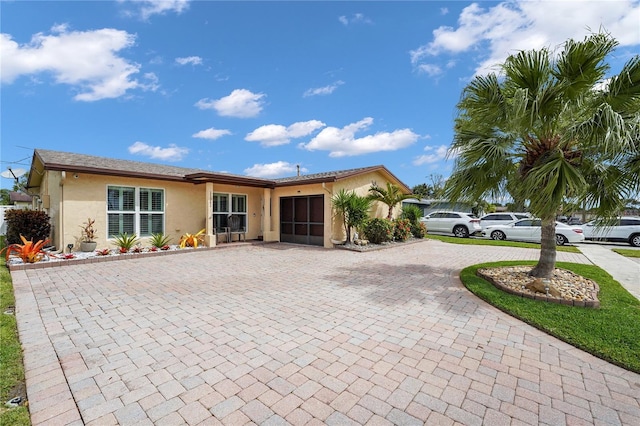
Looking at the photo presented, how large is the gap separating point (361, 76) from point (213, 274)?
1106 cm

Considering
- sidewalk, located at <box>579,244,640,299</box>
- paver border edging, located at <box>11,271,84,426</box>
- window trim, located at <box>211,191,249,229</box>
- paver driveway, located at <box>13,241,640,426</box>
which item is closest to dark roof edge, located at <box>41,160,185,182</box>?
window trim, located at <box>211,191,249,229</box>

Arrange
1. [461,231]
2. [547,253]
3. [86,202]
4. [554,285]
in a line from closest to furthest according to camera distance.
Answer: [554,285]
[547,253]
[86,202]
[461,231]

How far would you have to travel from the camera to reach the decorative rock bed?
4.96 m

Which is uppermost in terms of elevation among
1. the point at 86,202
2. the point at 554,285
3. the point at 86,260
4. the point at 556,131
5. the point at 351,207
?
the point at 556,131

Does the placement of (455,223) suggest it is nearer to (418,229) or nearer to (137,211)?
(418,229)

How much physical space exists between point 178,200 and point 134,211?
1713 millimetres

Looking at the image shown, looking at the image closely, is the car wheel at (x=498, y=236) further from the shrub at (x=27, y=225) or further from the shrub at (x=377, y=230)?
the shrub at (x=27, y=225)

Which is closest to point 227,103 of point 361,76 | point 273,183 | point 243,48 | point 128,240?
point 243,48

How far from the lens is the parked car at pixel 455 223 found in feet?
58.8

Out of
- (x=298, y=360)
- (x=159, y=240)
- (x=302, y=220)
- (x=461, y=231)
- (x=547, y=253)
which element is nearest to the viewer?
(x=298, y=360)

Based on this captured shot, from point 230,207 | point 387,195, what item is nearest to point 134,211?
point 230,207

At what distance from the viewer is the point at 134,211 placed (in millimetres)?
11117

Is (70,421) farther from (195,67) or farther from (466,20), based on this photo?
(195,67)

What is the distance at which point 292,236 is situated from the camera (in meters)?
14.2
